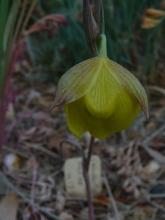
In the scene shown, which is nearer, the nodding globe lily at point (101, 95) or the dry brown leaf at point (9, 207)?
the nodding globe lily at point (101, 95)

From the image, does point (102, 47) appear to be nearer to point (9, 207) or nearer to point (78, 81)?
point (78, 81)

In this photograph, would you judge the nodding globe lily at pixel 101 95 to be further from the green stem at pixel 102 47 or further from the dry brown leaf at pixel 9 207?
the dry brown leaf at pixel 9 207

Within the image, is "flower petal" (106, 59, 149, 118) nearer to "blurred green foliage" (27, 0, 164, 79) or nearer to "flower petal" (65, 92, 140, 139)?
"flower petal" (65, 92, 140, 139)

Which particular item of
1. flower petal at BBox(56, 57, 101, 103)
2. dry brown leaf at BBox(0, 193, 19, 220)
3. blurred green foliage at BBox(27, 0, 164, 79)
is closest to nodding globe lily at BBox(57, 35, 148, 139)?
flower petal at BBox(56, 57, 101, 103)

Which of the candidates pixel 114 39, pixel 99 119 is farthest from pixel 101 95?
pixel 114 39

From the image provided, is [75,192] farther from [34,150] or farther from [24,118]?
[24,118]

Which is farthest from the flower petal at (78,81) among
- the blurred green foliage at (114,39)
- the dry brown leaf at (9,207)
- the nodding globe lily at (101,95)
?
the blurred green foliage at (114,39)

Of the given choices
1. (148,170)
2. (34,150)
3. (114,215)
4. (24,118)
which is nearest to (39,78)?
(24,118)
